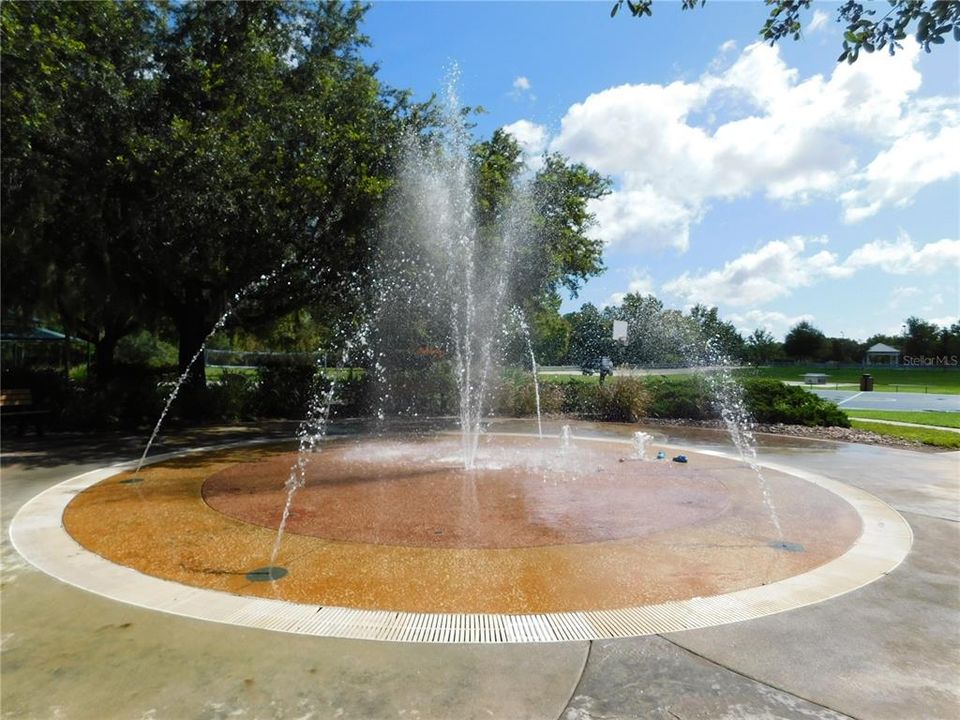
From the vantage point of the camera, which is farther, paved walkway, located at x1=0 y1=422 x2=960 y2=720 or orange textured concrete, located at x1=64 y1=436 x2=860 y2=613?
orange textured concrete, located at x1=64 y1=436 x2=860 y2=613

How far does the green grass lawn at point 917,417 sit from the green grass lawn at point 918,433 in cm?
177

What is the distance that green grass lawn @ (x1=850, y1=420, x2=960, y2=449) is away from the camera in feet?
41.0

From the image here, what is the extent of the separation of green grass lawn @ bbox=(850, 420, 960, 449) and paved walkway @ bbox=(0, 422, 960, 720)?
32.7ft

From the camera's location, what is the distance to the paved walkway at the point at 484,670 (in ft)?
9.87

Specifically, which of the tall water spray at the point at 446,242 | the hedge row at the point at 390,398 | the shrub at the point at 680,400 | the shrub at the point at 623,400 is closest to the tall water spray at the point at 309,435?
the hedge row at the point at 390,398

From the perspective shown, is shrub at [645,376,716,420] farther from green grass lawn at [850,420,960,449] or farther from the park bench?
the park bench

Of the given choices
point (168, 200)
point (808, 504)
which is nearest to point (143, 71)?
point (168, 200)

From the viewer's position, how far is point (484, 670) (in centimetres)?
335

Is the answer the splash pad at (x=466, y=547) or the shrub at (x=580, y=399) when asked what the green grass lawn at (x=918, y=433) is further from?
the shrub at (x=580, y=399)

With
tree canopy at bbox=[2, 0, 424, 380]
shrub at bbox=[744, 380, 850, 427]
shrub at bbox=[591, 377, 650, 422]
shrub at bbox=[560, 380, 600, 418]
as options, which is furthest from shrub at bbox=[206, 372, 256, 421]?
shrub at bbox=[744, 380, 850, 427]

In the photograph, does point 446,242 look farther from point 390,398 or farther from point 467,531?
point 467,531

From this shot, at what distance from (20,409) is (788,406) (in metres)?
17.7

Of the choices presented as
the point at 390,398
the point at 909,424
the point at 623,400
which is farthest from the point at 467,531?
the point at 909,424

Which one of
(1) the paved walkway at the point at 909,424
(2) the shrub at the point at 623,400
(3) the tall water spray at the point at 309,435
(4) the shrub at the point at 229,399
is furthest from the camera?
(2) the shrub at the point at 623,400
